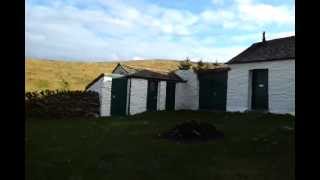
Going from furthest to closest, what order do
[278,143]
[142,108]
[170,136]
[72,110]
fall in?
[142,108], [72,110], [170,136], [278,143]

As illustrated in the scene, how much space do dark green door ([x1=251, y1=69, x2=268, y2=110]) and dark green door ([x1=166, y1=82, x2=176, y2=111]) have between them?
7124 mm

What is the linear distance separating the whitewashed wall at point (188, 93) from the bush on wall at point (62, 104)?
618 cm

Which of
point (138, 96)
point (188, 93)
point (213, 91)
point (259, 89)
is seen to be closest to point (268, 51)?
point (259, 89)

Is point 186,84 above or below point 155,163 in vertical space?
above

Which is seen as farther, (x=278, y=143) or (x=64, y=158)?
(x=278, y=143)

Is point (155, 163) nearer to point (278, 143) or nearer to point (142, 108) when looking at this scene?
point (278, 143)

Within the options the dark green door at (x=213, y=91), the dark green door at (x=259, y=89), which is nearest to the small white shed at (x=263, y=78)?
the dark green door at (x=259, y=89)

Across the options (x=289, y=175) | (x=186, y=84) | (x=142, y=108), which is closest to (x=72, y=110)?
(x=142, y=108)

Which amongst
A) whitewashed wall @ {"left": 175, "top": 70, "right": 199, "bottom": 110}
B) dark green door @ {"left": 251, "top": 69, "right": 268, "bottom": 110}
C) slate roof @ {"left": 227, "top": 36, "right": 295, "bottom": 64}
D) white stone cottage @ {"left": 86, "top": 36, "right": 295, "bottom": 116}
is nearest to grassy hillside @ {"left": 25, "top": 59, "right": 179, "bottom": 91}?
white stone cottage @ {"left": 86, "top": 36, "right": 295, "bottom": 116}

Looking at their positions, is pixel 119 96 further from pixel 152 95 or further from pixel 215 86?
pixel 215 86

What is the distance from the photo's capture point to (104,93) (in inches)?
1233
